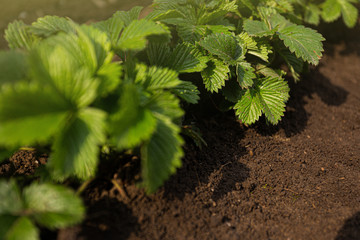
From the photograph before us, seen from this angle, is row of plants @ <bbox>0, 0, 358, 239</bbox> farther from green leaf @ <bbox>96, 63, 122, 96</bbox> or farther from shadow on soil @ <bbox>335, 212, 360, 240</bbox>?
shadow on soil @ <bbox>335, 212, 360, 240</bbox>

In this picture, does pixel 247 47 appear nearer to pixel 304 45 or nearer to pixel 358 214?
pixel 304 45

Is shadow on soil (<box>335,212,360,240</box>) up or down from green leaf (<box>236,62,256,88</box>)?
down

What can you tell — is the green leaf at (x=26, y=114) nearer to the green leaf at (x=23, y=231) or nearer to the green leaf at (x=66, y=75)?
the green leaf at (x=66, y=75)

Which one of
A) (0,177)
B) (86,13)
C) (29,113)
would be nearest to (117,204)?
(29,113)

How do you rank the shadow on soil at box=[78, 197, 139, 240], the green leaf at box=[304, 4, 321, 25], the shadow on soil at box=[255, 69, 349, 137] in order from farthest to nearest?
1. the green leaf at box=[304, 4, 321, 25]
2. the shadow on soil at box=[255, 69, 349, 137]
3. the shadow on soil at box=[78, 197, 139, 240]

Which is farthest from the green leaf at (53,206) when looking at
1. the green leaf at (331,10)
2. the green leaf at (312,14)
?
the green leaf at (331,10)

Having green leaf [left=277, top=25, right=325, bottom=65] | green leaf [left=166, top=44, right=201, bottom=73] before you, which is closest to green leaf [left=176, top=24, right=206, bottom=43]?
green leaf [left=166, top=44, right=201, bottom=73]
